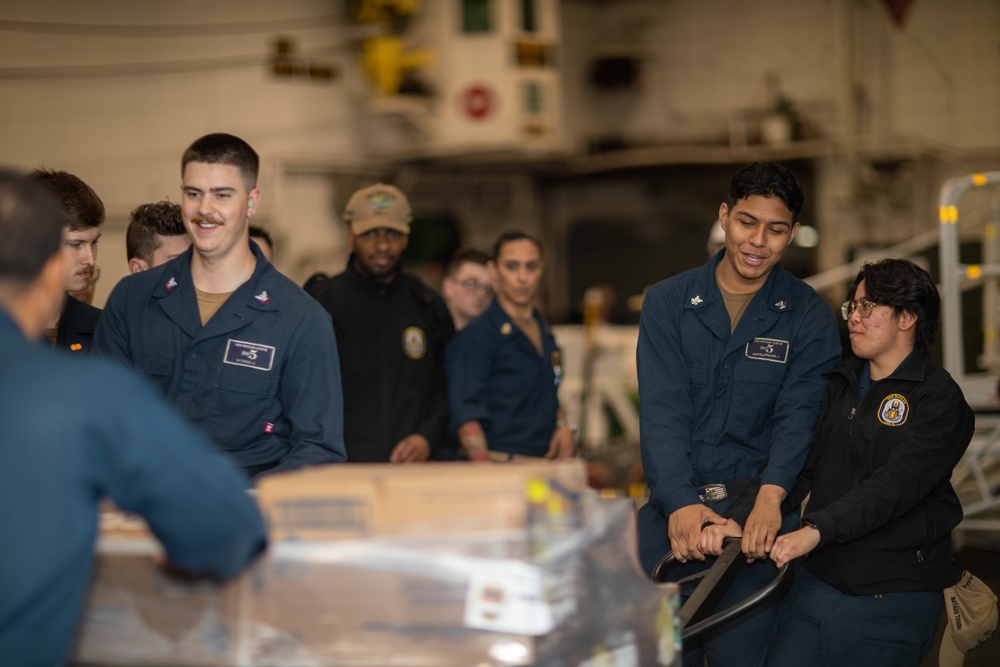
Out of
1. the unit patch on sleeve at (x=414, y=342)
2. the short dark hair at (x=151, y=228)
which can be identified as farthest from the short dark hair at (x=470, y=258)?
the short dark hair at (x=151, y=228)

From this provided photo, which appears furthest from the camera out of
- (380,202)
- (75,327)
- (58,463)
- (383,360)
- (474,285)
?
(474,285)

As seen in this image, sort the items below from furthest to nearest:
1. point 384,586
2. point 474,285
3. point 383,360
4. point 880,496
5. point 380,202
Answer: point 474,285 → point 380,202 → point 383,360 → point 880,496 → point 384,586

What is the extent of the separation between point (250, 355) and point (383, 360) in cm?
174

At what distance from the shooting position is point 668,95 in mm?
15602

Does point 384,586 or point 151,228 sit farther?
point 151,228

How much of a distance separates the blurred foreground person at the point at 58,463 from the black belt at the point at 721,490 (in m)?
1.89

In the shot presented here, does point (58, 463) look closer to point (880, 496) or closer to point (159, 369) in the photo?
point (159, 369)

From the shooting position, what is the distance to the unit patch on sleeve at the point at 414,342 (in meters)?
4.73

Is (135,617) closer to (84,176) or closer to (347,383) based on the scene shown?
(347,383)

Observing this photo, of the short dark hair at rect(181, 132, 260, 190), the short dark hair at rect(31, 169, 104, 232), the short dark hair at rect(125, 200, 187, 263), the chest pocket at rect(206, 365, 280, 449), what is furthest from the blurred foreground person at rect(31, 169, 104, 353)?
the chest pocket at rect(206, 365, 280, 449)

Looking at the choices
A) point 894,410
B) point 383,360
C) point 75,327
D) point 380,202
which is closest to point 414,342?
point 383,360

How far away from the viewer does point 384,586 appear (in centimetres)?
194

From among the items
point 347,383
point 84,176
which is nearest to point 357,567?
point 347,383

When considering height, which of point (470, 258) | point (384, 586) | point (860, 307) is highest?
point (470, 258)
